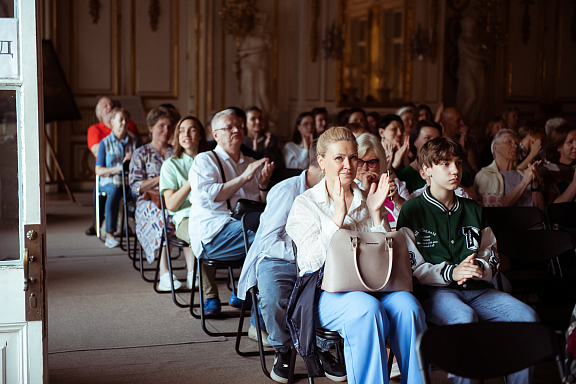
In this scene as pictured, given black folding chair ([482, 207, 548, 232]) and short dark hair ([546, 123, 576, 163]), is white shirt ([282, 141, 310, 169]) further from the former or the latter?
black folding chair ([482, 207, 548, 232])

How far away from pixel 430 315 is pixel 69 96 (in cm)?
683

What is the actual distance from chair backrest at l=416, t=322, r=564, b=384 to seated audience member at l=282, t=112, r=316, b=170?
4.23 m

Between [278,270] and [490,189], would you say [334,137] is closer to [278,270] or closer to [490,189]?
[278,270]

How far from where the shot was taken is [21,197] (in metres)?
2.11

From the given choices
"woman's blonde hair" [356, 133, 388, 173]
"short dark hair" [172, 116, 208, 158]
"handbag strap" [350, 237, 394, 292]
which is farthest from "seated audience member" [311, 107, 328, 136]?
"handbag strap" [350, 237, 394, 292]

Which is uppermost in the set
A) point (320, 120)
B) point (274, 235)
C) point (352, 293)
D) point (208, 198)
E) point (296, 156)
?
point (320, 120)

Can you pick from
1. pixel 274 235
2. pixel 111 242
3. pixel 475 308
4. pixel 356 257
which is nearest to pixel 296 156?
pixel 111 242

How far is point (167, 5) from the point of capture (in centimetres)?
957

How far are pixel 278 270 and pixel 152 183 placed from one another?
2.29 metres

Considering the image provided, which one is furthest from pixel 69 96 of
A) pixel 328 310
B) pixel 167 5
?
pixel 328 310

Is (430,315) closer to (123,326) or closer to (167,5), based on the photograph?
(123,326)

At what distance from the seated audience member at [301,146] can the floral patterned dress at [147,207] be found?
1303mm

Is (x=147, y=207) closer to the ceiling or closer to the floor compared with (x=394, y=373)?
closer to the ceiling

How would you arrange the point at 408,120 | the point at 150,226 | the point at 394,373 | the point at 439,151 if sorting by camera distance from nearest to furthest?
the point at 439,151 < the point at 394,373 < the point at 150,226 < the point at 408,120
